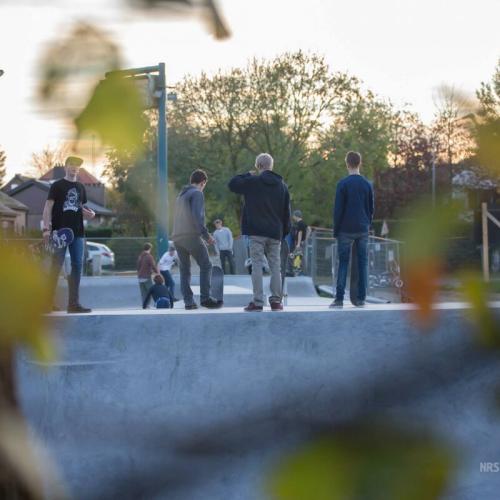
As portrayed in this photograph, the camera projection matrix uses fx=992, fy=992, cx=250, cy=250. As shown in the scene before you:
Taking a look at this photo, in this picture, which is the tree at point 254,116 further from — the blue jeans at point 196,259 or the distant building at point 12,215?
the blue jeans at point 196,259

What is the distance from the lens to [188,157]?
0.68 metres

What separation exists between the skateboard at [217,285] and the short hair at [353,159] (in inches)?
258

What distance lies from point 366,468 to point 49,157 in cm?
21

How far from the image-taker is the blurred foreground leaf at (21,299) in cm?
42

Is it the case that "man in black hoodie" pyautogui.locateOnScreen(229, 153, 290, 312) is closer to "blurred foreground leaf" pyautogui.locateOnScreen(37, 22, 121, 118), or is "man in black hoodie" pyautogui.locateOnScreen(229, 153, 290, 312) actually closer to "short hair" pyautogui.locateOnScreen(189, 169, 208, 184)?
"short hair" pyautogui.locateOnScreen(189, 169, 208, 184)

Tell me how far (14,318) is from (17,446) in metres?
0.11

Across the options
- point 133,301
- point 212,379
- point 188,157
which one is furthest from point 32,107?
point 133,301

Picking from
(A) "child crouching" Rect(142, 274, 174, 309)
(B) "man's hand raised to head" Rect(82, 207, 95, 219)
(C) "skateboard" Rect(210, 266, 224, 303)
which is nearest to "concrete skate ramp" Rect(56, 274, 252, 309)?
(A) "child crouching" Rect(142, 274, 174, 309)

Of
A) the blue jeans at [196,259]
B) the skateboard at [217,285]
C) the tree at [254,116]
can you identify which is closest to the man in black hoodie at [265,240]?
the blue jeans at [196,259]

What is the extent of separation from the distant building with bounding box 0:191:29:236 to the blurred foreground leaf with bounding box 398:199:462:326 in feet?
0.66

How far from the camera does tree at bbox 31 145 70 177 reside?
1.52ft

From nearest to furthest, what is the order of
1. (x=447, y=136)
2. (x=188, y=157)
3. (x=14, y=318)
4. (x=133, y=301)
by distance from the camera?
(x=14, y=318) → (x=447, y=136) → (x=188, y=157) → (x=133, y=301)

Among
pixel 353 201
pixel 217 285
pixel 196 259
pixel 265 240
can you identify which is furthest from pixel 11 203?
pixel 217 285

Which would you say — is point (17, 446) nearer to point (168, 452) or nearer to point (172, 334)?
point (168, 452)
